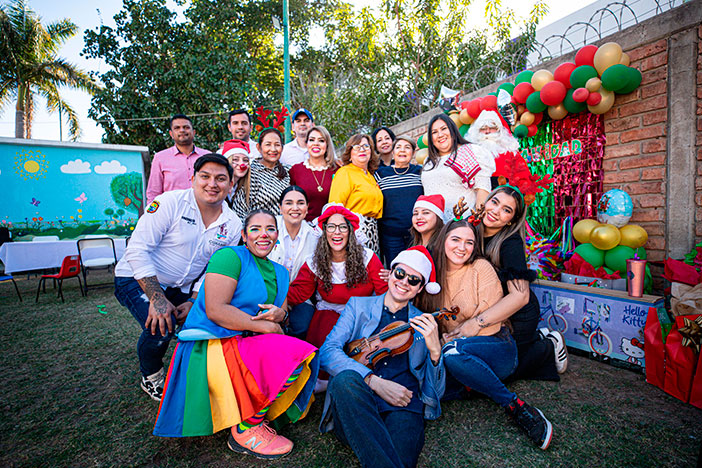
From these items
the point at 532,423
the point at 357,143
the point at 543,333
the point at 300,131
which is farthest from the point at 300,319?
the point at 300,131

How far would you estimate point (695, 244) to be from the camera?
3096 mm

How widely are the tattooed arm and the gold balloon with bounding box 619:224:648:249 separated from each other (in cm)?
400

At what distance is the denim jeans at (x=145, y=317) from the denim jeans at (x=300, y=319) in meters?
0.87

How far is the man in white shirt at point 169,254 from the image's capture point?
2547mm

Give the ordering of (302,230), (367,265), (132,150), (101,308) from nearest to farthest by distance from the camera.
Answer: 1. (367,265)
2. (302,230)
3. (101,308)
4. (132,150)

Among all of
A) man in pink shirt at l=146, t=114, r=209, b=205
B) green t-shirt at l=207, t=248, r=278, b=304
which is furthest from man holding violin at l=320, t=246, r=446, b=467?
man in pink shirt at l=146, t=114, r=209, b=205

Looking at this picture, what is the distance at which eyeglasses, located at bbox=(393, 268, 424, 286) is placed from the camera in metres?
2.30

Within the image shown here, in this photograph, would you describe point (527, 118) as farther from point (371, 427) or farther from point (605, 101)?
point (371, 427)

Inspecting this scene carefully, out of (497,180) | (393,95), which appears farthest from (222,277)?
(393,95)

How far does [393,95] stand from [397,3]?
2.29 metres

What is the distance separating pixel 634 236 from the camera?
325cm

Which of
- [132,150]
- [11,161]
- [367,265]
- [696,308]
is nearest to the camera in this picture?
[696,308]

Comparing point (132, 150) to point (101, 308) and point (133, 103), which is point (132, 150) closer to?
point (133, 103)

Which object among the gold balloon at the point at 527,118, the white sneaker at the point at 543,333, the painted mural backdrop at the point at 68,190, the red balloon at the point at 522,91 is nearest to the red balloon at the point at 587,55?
the red balloon at the point at 522,91
